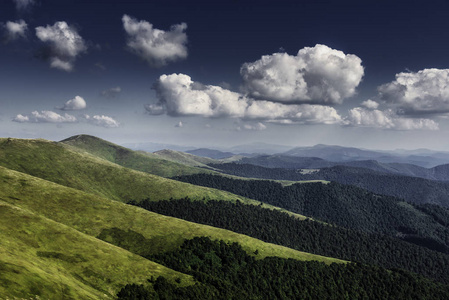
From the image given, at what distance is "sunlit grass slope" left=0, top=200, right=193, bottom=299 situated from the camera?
3108 inches

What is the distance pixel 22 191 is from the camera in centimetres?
19938

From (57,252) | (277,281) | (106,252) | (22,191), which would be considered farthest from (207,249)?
(22,191)

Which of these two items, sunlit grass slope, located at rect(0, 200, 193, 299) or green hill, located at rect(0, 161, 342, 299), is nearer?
sunlit grass slope, located at rect(0, 200, 193, 299)

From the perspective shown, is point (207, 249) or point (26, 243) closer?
point (26, 243)

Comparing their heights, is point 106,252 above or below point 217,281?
above

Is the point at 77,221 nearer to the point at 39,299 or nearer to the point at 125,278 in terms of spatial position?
the point at 125,278

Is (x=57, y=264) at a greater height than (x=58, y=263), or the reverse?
(x=57, y=264)

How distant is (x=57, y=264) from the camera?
11081cm

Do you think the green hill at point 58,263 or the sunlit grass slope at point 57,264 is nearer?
the sunlit grass slope at point 57,264

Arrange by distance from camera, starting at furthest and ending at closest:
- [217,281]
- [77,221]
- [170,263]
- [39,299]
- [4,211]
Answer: [77,221] < [170,263] < [217,281] < [4,211] < [39,299]

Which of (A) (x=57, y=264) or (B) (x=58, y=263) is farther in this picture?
(B) (x=58, y=263)

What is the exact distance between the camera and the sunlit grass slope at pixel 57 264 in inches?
3108

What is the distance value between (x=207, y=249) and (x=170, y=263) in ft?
120

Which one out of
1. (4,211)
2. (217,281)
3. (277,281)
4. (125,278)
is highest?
(4,211)
